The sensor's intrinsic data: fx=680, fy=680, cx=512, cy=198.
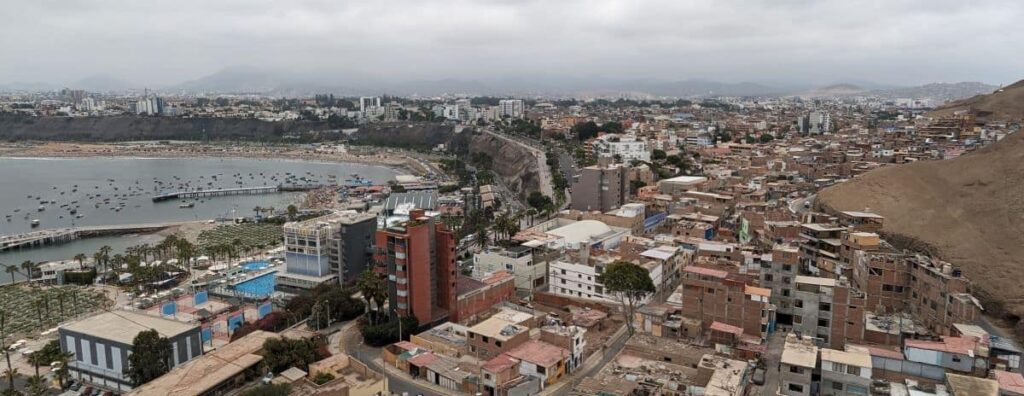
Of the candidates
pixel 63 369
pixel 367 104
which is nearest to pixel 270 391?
pixel 63 369

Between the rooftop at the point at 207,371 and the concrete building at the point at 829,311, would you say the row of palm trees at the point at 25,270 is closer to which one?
the rooftop at the point at 207,371

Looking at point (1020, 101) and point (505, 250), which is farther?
point (1020, 101)

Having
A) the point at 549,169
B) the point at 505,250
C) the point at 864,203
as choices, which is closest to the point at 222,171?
the point at 549,169

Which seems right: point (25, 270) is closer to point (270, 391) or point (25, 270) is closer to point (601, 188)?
point (270, 391)

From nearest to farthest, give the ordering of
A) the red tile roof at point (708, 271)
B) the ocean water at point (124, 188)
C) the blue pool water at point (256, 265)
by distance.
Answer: the red tile roof at point (708, 271) < the blue pool water at point (256, 265) < the ocean water at point (124, 188)

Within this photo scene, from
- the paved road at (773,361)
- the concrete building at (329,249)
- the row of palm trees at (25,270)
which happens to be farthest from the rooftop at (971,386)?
the row of palm trees at (25,270)

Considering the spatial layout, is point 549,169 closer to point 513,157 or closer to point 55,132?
point 513,157
